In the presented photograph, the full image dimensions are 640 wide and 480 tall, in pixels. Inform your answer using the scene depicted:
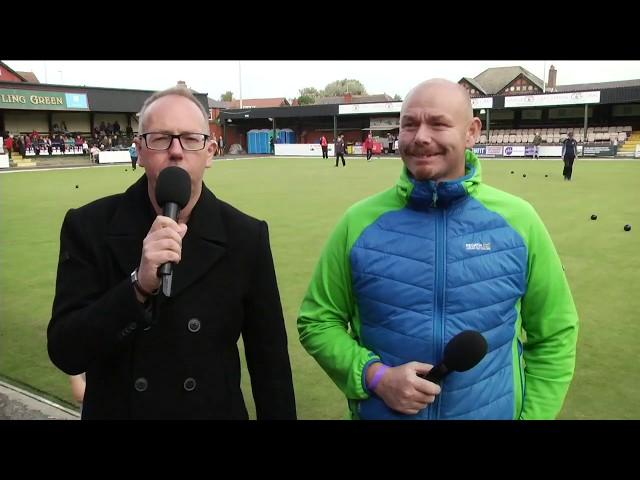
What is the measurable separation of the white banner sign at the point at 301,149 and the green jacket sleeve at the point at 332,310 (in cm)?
4442

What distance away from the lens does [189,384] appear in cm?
188

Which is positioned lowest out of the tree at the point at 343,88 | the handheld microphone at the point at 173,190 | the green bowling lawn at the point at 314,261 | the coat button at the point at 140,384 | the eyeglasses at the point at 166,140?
the green bowling lawn at the point at 314,261

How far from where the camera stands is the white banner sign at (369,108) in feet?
143

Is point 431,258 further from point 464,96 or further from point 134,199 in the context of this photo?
point 134,199

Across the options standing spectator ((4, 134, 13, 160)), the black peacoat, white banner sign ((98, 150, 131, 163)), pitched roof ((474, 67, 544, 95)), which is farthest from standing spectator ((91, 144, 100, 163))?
pitched roof ((474, 67, 544, 95))

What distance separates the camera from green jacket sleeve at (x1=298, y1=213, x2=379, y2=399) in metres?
2.13

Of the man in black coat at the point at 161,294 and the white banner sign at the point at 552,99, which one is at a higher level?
the white banner sign at the point at 552,99

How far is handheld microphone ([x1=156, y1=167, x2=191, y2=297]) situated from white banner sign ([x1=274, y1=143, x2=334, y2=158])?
44915 millimetres

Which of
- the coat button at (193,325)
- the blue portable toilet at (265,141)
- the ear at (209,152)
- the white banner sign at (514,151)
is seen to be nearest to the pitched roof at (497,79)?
the white banner sign at (514,151)

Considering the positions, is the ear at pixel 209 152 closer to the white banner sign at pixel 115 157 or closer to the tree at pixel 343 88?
the white banner sign at pixel 115 157

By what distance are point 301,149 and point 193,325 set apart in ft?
155

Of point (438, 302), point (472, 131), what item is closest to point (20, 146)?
point (472, 131)
